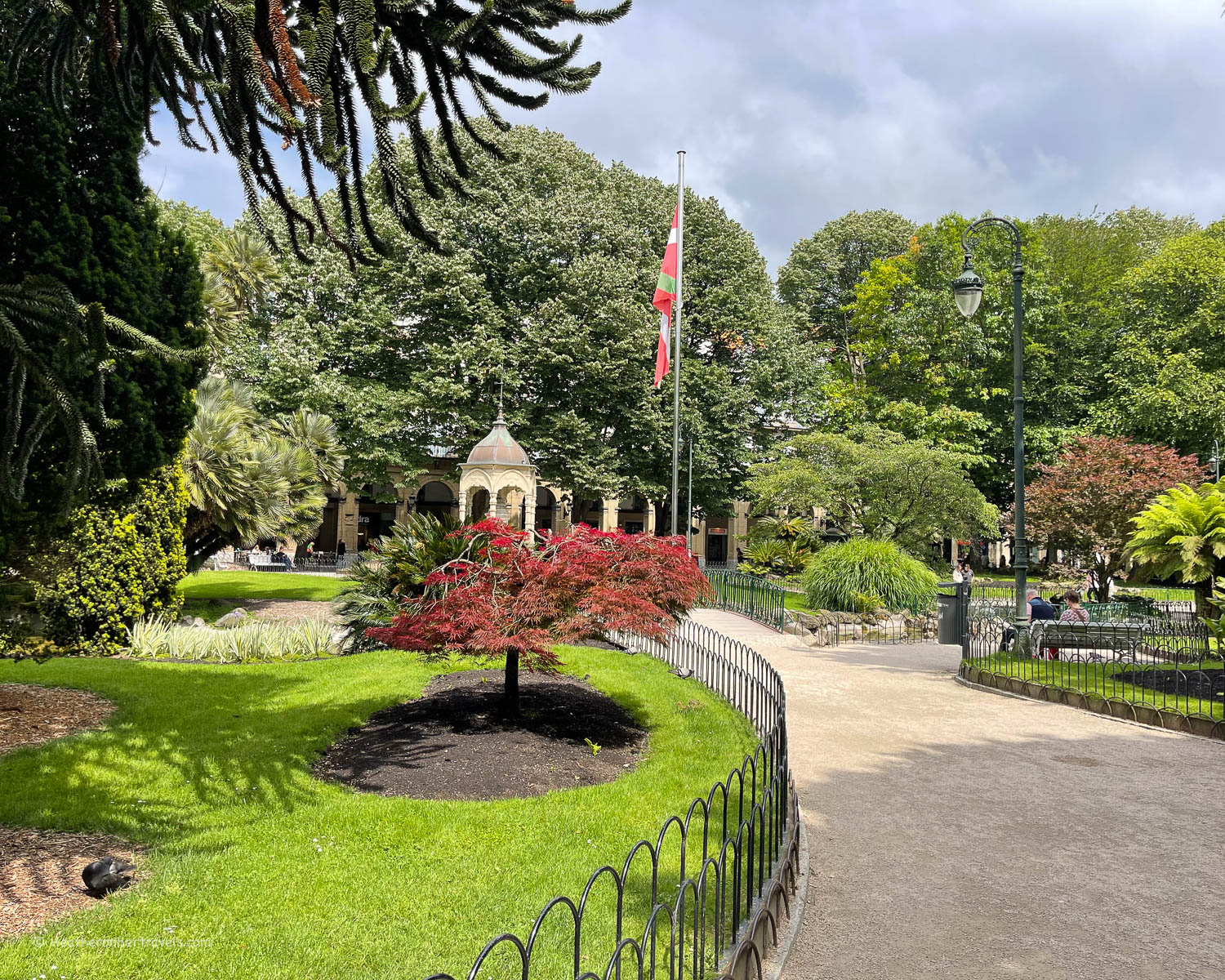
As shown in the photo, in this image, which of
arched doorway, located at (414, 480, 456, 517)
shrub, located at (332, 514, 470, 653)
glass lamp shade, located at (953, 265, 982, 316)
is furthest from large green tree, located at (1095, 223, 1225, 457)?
arched doorway, located at (414, 480, 456, 517)

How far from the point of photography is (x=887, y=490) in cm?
2514

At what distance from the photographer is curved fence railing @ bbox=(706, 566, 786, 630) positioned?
1948 centimetres

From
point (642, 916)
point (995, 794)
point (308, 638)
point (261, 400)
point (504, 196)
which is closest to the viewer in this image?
point (642, 916)

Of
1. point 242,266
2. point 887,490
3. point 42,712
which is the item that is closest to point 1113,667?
point 887,490

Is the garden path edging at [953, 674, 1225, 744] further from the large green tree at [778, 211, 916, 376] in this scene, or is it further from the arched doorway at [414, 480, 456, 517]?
the arched doorway at [414, 480, 456, 517]

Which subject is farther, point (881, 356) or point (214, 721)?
point (881, 356)

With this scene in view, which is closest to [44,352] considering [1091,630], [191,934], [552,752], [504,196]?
[191,934]

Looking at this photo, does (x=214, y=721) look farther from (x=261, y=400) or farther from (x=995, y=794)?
(x=261, y=400)

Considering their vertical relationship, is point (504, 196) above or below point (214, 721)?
above

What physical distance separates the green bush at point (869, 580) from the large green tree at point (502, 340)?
9596mm

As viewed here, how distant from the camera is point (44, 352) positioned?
662cm

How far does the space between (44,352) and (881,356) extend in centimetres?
3699

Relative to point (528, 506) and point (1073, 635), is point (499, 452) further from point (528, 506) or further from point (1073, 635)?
point (1073, 635)

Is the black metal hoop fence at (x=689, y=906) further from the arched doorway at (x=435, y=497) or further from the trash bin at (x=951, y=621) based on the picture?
the arched doorway at (x=435, y=497)
